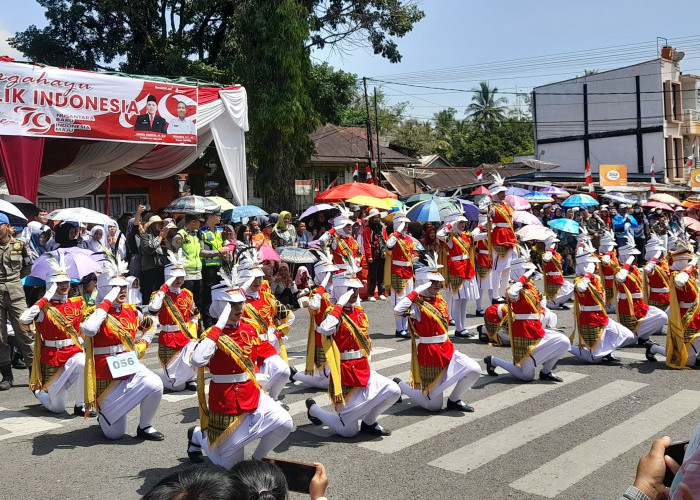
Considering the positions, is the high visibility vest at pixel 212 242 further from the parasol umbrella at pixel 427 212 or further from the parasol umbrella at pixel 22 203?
the parasol umbrella at pixel 427 212

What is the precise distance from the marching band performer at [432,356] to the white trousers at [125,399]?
102 inches

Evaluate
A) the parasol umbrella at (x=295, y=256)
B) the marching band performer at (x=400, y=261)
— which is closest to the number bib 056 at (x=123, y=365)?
the parasol umbrella at (x=295, y=256)

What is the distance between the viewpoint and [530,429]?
7.04 m

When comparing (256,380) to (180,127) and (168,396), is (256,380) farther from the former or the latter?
(180,127)

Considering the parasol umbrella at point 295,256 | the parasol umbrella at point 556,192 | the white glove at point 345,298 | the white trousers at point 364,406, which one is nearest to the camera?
the white trousers at point 364,406

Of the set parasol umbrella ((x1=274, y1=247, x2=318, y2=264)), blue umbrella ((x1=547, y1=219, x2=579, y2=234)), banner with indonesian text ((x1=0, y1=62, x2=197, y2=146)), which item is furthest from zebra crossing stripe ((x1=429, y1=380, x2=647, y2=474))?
banner with indonesian text ((x1=0, y1=62, x2=197, y2=146))

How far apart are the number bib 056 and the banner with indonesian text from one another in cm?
841

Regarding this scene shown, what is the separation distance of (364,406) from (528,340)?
290 centimetres

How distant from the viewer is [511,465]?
6.05m

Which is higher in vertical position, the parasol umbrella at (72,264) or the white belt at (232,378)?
the parasol umbrella at (72,264)

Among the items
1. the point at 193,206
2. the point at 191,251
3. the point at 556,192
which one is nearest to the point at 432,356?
the point at 191,251

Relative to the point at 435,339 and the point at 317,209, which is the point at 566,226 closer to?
the point at 317,209

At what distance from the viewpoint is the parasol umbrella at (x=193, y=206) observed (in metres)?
12.7

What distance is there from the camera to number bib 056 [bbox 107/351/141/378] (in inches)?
268
